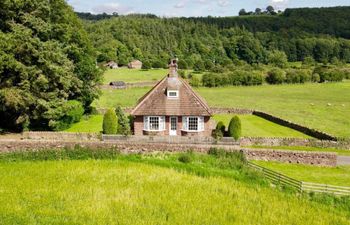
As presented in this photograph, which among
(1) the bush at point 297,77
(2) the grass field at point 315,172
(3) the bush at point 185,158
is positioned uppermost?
(1) the bush at point 297,77

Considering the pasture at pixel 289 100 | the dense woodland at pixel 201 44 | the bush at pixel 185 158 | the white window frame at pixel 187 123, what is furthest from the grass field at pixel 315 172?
the dense woodland at pixel 201 44

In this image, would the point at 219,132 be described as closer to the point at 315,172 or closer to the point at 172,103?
the point at 172,103

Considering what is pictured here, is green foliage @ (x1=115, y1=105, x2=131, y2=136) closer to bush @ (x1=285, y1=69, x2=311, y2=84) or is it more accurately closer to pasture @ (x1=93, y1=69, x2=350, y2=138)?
pasture @ (x1=93, y1=69, x2=350, y2=138)

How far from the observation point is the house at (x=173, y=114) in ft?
121

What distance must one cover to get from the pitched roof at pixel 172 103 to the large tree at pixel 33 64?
882 centimetres

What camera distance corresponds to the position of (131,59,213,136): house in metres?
36.8

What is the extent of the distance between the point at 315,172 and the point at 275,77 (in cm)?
7860

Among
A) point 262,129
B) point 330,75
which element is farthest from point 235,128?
point 330,75

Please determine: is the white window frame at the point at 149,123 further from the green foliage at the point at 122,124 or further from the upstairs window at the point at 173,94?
the upstairs window at the point at 173,94

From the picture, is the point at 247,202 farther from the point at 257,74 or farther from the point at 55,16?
the point at 257,74

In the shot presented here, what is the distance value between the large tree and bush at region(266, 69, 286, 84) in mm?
71129

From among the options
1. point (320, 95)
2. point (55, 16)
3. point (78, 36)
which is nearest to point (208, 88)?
point (320, 95)

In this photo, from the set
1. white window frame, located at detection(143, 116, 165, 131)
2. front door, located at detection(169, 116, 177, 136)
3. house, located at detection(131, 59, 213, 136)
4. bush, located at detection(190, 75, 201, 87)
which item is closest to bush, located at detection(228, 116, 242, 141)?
house, located at detection(131, 59, 213, 136)

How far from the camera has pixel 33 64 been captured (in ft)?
125
